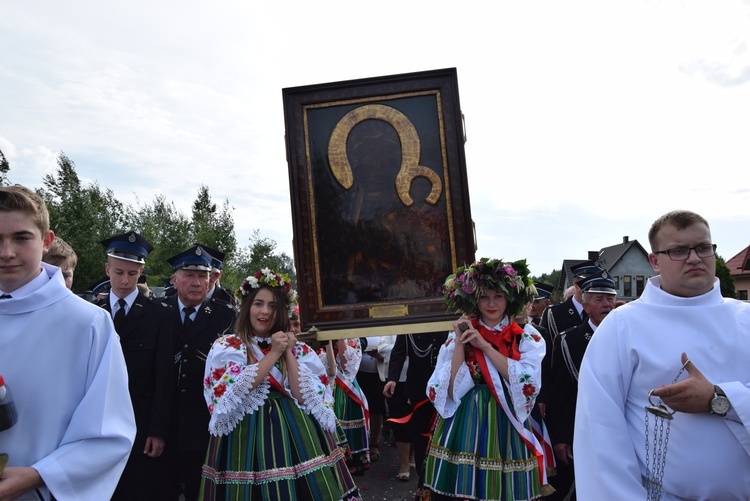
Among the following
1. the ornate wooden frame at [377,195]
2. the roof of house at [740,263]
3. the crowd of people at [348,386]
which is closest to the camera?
the crowd of people at [348,386]

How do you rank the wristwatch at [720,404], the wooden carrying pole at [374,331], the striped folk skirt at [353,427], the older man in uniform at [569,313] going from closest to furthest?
the wristwatch at [720,404], the wooden carrying pole at [374,331], the older man in uniform at [569,313], the striped folk skirt at [353,427]

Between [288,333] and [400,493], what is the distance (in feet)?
11.2

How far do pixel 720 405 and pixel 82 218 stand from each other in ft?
98.2

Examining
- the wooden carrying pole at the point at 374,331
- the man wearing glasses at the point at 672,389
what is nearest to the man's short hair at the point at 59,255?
the wooden carrying pole at the point at 374,331

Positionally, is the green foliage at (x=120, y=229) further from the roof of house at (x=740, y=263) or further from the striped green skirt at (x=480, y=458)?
the roof of house at (x=740, y=263)

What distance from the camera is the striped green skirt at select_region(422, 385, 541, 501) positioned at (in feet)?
14.6

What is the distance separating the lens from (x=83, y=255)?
82.7ft

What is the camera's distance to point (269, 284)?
4891 millimetres

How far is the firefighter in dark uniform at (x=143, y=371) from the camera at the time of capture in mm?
4594

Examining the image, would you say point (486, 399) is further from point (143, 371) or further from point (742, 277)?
point (742, 277)

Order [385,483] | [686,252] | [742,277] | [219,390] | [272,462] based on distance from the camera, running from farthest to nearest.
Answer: [742,277] → [385,483] → [219,390] → [272,462] → [686,252]

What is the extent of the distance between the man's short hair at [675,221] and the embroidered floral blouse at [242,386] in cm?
275

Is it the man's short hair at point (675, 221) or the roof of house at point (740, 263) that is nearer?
Result: the man's short hair at point (675, 221)

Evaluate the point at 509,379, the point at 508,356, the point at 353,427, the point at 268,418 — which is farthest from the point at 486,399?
the point at 353,427
